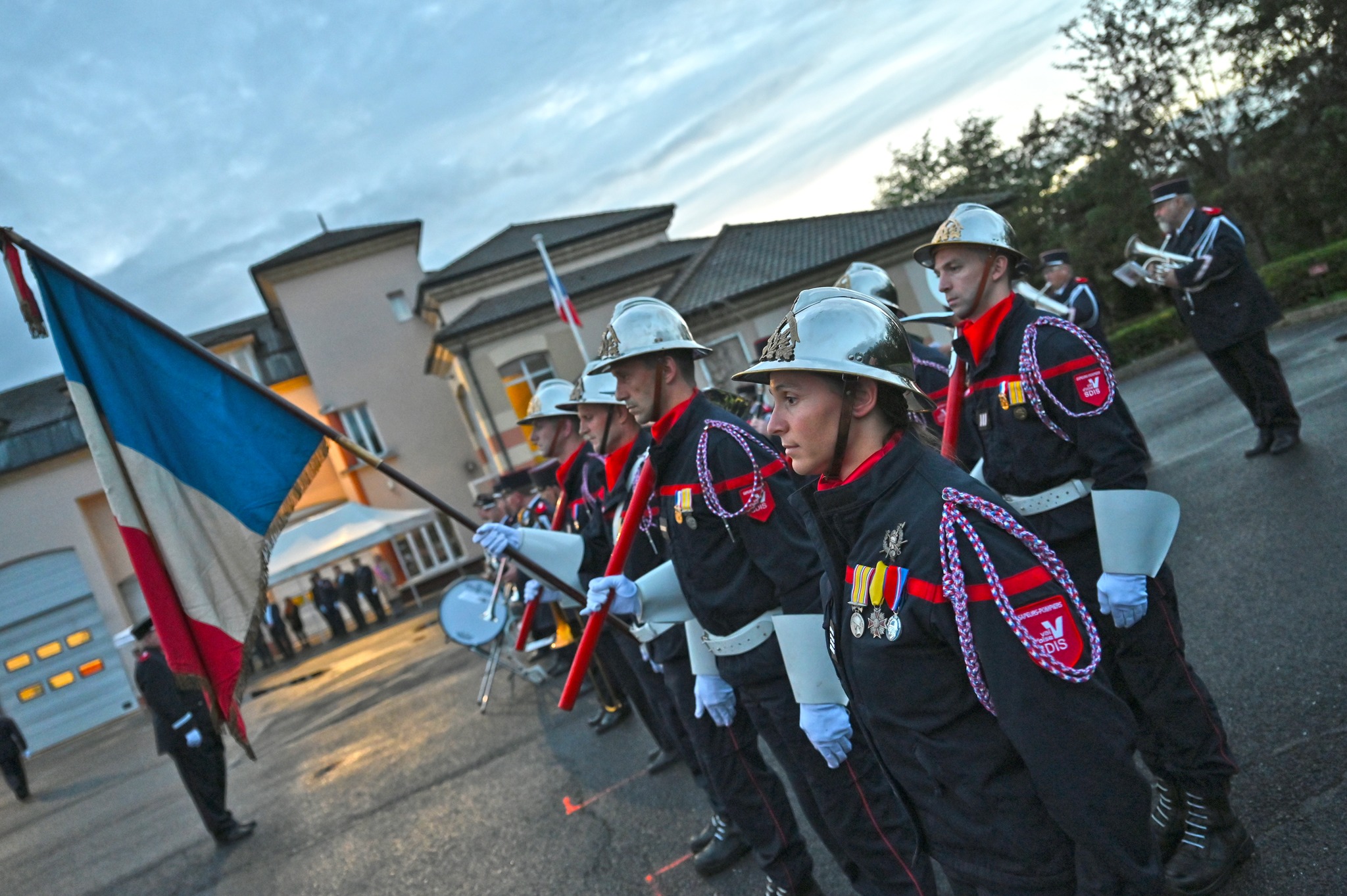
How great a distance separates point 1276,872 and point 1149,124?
88.1 ft

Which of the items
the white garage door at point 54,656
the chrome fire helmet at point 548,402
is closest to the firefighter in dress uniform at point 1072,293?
the chrome fire helmet at point 548,402

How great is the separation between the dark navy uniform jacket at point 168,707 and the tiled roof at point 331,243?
2835 centimetres

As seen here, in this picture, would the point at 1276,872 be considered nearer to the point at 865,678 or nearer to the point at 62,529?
the point at 865,678

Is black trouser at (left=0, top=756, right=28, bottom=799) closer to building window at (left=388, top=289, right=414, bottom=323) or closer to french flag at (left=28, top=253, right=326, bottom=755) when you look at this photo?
french flag at (left=28, top=253, right=326, bottom=755)

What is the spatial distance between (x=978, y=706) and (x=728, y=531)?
1645mm

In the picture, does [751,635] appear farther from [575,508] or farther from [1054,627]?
[575,508]

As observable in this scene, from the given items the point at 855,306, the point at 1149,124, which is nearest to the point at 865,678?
the point at 855,306

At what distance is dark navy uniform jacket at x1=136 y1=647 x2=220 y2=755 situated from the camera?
28.4 ft

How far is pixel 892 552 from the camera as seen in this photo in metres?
2.17

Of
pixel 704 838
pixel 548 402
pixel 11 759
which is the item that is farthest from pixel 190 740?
pixel 11 759

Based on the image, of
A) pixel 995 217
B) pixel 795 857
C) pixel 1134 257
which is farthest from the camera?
pixel 1134 257

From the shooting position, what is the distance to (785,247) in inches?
1042

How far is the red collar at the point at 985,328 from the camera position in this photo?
3.60 meters

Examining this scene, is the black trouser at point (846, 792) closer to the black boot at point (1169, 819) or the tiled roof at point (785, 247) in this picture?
the black boot at point (1169, 819)
